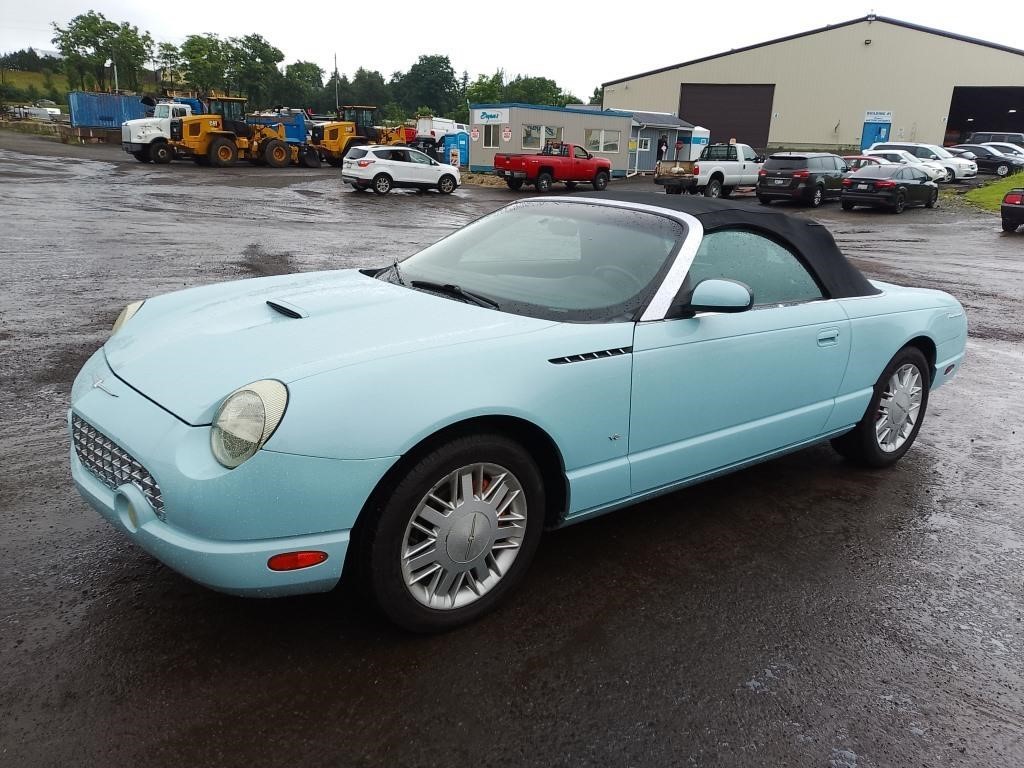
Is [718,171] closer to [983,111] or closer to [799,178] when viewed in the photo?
[799,178]

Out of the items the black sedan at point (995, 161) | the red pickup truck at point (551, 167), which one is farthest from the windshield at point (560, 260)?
the black sedan at point (995, 161)

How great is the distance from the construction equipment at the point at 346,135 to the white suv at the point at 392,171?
38.3 feet

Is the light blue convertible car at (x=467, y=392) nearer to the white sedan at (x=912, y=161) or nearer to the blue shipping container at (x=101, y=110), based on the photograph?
the white sedan at (x=912, y=161)

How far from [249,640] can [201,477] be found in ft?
Answer: 2.44

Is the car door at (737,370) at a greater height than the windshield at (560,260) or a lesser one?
lesser

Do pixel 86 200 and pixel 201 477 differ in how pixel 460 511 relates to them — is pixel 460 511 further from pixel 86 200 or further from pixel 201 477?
pixel 86 200

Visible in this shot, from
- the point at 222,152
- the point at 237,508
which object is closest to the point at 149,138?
the point at 222,152

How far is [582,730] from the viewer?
7.66 ft

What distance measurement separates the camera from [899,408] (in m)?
4.43

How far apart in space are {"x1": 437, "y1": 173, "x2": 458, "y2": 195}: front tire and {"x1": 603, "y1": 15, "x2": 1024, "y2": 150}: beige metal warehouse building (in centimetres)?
3052

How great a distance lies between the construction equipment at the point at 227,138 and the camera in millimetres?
32375

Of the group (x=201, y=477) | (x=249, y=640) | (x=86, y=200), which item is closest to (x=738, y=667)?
(x=249, y=640)

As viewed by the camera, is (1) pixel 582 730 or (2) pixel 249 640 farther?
(2) pixel 249 640

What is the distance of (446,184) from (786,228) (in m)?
24.5
